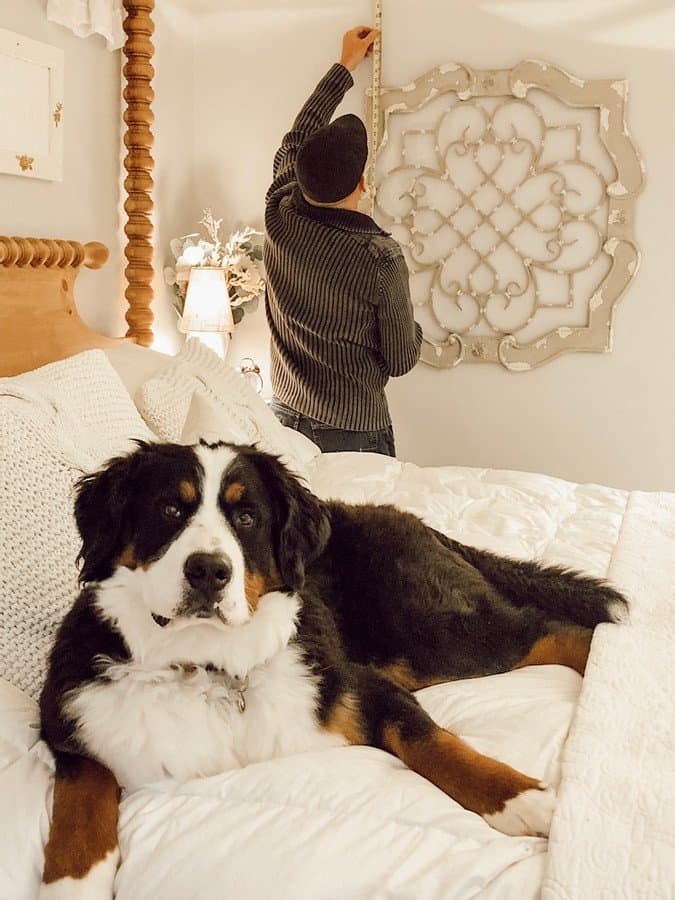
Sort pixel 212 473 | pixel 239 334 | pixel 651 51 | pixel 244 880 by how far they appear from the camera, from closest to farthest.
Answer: pixel 244 880, pixel 212 473, pixel 651 51, pixel 239 334

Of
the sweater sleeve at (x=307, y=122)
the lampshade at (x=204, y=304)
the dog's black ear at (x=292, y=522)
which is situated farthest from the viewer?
the lampshade at (x=204, y=304)

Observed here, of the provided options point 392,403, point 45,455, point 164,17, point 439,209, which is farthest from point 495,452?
point 45,455

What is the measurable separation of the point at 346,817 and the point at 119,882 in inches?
11.2

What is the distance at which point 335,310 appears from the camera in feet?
10.6

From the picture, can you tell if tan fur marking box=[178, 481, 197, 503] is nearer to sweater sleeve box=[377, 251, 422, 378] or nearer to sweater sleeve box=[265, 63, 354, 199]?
sweater sleeve box=[377, 251, 422, 378]

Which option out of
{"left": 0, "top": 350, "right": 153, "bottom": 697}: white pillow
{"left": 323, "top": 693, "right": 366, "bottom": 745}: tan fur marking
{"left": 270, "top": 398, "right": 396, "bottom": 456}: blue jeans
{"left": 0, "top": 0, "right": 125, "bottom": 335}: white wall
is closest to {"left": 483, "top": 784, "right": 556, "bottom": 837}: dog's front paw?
{"left": 323, "top": 693, "right": 366, "bottom": 745}: tan fur marking

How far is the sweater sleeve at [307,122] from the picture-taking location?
11.7ft

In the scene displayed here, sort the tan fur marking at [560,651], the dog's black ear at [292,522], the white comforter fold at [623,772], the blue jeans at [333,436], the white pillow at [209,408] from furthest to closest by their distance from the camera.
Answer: the blue jeans at [333,436]
the white pillow at [209,408]
the tan fur marking at [560,651]
the dog's black ear at [292,522]
the white comforter fold at [623,772]

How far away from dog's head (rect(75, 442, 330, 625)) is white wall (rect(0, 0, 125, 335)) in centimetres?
199

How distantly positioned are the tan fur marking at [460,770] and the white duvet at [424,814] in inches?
0.8

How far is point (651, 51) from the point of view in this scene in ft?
12.6

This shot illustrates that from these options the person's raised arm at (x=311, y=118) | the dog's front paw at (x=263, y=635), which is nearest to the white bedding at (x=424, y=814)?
the dog's front paw at (x=263, y=635)

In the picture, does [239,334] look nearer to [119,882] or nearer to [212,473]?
[212,473]

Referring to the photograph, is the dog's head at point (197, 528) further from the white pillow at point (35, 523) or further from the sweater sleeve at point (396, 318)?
the sweater sleeve at point (396, 318)
